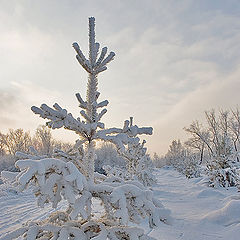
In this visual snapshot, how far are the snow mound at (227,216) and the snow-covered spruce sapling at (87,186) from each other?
3.97 metres

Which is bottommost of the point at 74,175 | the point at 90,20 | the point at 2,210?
the point at 2,210

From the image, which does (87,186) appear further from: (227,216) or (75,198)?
(227,216)

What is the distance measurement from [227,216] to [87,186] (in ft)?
→ 16.0

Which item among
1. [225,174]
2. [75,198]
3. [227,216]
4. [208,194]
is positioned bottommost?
[208,194]

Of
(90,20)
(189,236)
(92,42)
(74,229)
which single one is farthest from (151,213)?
(189,236)

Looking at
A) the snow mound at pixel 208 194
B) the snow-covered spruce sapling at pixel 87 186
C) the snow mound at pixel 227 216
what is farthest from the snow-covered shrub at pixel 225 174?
the snow-covered spruce sapling at pixel 87 186

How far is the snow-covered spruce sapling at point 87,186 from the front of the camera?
1805 millimetres

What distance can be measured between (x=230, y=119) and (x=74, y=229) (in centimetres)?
4722

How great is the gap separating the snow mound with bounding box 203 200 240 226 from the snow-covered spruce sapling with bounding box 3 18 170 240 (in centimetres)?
397

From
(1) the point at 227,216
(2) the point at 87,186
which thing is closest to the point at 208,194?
(1) the point at 227,216

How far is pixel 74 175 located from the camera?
175 cm

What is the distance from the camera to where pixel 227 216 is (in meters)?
5.41

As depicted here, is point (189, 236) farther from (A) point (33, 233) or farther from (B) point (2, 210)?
(B) point (2, 210)

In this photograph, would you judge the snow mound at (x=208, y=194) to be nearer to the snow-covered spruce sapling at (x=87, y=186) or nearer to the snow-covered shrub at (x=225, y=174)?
the snow-covered shrub at (x=225, y=174)
